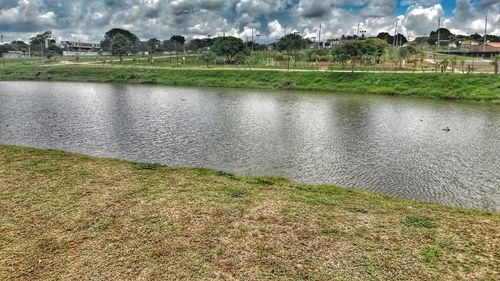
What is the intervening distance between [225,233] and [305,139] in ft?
65.4

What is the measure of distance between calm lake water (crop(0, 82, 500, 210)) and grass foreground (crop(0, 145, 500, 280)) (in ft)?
14.8

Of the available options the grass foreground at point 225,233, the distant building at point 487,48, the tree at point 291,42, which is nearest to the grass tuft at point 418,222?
the grass foreground at point 225,233

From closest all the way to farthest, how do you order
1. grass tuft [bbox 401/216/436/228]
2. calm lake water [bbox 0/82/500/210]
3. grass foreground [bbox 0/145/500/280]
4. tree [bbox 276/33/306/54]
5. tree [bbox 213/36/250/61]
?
grass foreground [bbox 0/145/500/280], grass tuft [bbox 401/216/436/228], calm lake water [bbox 0/82/500/210], tree [bbox 213/36/250/61], tree [bbox 276/33/306/54]

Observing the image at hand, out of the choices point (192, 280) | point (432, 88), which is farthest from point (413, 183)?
point (432, 88)

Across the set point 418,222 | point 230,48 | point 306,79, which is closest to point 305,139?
point 418,222

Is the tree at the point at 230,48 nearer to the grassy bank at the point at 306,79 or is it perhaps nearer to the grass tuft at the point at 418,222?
the grassy bank at the point at 306,79

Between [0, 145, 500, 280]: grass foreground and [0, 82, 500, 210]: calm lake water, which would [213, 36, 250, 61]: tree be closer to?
[0, 82, 500, 210]: calm lake water

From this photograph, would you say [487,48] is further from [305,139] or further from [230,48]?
[305,139]

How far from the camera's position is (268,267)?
10414mm

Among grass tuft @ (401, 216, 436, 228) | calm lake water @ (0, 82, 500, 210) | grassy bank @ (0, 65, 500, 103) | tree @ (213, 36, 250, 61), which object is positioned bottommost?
grass tuft @ (401, 216, 436, 228)

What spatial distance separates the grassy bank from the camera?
6556 centimetres

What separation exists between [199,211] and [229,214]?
3.85 ft

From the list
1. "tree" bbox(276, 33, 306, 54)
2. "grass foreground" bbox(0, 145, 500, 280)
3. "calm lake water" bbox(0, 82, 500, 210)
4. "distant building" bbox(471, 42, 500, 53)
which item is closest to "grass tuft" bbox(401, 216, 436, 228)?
"grass foreground" bbox(0, 145, 500, 280)

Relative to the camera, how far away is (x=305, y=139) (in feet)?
102
